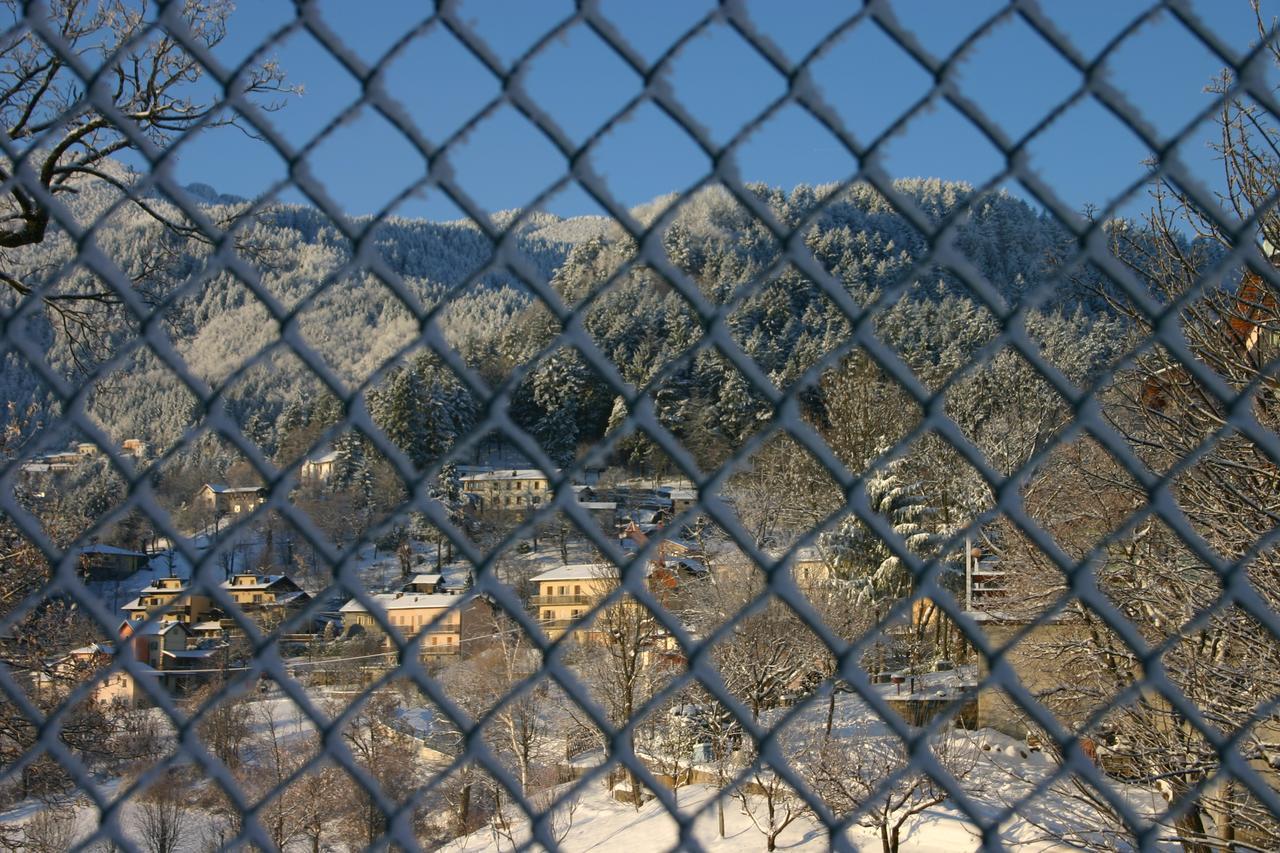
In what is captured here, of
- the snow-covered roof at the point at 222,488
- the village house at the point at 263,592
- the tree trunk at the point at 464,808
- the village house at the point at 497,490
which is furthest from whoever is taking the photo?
the tree trunk at the point at 464,808

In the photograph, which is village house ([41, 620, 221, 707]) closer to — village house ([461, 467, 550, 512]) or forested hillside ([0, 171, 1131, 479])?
forested hillside ([0, 171, 1131, 479])

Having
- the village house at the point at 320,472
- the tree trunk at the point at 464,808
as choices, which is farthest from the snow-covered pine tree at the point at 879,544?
the village house at the point at 320,472

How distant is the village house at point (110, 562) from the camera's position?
2.88 m

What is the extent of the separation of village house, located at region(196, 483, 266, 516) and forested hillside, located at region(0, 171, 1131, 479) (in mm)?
169

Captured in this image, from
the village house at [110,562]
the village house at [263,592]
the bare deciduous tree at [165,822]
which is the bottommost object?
the village house at [263,592]

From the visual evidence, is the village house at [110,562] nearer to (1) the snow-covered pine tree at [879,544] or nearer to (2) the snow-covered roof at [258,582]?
(2) the snow-covered roof at [258,582]

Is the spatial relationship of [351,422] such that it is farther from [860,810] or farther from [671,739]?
[671,739]

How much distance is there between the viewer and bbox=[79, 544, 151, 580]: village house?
288 cm

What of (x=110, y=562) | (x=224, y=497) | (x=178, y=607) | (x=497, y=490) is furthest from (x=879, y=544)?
(x=178, y=607)

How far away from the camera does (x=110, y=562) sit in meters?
3.55

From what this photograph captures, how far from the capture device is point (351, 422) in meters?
1.21

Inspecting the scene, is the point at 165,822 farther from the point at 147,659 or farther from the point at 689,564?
the point at 147,659

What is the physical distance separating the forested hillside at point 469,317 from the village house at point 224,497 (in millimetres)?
169

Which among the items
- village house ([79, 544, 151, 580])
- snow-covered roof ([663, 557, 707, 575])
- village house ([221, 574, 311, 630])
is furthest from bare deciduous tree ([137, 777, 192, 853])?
village house ([221, 574, 311, 630])
